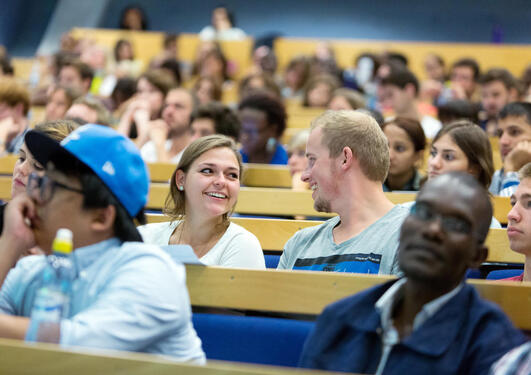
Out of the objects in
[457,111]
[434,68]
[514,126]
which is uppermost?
[434,68]

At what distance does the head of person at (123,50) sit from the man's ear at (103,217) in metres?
7.87

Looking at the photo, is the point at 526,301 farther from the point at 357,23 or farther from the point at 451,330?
the point at 357,23

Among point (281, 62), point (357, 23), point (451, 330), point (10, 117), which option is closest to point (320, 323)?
point (451, 330)

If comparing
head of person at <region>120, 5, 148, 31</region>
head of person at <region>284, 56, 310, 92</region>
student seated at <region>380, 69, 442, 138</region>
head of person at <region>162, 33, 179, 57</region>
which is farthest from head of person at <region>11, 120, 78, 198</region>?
head of person at <region>120, 5, 148, 31</region>

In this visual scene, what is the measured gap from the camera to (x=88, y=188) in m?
1.59

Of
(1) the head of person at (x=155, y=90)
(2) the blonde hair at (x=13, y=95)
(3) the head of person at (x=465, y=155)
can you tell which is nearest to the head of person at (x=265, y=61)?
(1) the head of person at (x=155, y=90)

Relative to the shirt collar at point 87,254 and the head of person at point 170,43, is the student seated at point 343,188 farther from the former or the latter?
the head of person at point 170,43

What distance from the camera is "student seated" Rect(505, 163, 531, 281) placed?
7.34ft

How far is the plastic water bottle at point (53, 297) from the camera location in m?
1.43

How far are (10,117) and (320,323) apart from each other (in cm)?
350

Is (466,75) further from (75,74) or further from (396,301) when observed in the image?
(396,301)

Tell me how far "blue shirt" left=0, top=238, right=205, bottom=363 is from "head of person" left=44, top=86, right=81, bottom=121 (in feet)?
10.2

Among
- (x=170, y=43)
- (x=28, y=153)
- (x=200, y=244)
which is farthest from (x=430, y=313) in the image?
(x=170, y=43)

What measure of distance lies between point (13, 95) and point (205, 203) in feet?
8.18
